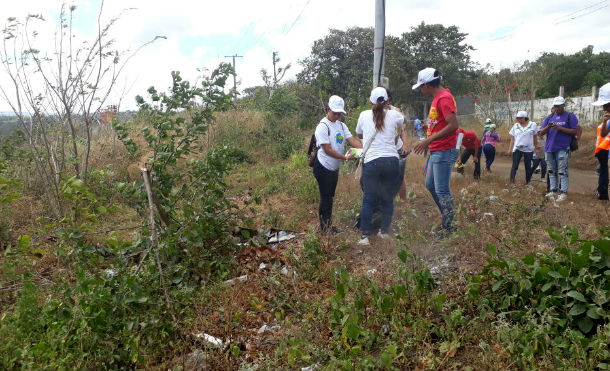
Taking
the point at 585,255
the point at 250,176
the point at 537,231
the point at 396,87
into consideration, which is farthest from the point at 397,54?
the point at 585,255

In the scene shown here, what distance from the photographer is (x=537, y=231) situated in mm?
3883

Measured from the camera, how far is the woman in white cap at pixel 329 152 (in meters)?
4.26

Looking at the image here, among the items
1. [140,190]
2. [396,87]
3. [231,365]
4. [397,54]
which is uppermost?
[397,54]

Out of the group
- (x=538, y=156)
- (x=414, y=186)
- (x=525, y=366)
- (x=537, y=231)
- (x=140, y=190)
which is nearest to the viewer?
(x=525, y=366)

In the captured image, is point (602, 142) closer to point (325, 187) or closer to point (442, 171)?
point (442, 171)

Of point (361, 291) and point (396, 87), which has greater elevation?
point (396, 87)

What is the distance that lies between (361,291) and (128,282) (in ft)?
4.76

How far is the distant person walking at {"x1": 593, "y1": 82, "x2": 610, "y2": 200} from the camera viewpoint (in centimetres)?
440

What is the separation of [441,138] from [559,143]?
3.07 meters

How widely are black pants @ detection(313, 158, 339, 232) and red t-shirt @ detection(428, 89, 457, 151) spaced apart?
101cm

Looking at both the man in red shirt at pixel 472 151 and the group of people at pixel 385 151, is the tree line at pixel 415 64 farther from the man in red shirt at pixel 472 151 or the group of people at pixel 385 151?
the group of people at pixel 385 151

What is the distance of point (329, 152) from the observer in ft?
13.9

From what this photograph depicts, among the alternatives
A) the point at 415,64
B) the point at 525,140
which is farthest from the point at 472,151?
the point at 415,64

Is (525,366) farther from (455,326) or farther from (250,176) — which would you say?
(250,176)
